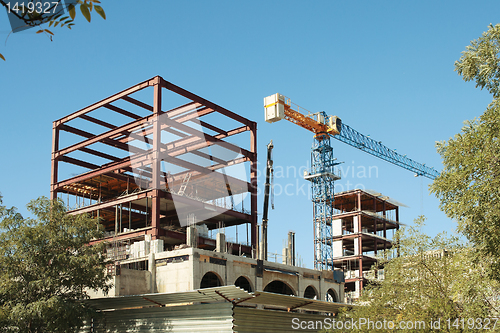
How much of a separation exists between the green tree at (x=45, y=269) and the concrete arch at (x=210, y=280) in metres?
10.3

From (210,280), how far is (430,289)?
22.3 meters

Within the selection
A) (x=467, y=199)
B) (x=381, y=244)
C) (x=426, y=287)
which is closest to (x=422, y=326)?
(x=426, y=287)

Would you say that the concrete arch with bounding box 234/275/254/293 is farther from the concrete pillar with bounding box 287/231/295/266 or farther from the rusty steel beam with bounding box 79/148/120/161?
the rusty steel beam with bounding box 79/148/120/161

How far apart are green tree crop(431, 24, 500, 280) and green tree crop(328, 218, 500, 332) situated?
1.77 metres

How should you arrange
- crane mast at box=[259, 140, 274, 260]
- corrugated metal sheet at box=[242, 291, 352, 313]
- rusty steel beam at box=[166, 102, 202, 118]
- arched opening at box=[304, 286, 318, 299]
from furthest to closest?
arched opening at box=[304, 286, 318, 299] → rusty steel beam at box=[166, 102, 202, 118] → crane mast at box=[259, 140, 274, 260] → corrugated metal sheet at box=[242, 291, 352, 313]

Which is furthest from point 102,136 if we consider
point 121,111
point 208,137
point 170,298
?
point 170,298

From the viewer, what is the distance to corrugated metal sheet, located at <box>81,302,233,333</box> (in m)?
34.3

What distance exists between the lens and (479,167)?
22344 millimetres

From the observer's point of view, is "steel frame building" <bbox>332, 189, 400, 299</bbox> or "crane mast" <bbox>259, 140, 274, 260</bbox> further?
"steel frame building" <bbox>332, 189, 400, 299</bbox>

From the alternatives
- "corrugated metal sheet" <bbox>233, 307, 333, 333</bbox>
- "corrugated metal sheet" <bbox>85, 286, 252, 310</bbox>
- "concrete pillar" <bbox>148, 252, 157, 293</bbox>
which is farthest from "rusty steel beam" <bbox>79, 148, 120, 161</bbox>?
"corrugated metal sheet" <bbox>233, 307, 333, 333</bbox>

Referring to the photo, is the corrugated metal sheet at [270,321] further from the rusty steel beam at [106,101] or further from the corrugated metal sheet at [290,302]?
the rusty steel beam at [106,101]

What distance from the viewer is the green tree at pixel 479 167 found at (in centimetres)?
2173

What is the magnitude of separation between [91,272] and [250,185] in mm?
28043

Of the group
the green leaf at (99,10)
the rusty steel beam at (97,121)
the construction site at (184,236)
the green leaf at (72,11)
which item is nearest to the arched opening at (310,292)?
the construction site at (184,236)
